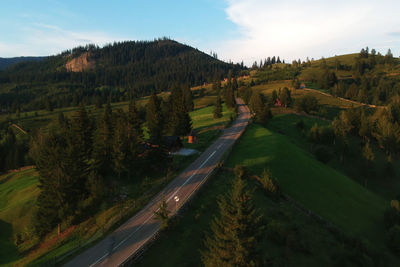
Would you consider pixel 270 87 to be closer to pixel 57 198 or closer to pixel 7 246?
pixel 57 198

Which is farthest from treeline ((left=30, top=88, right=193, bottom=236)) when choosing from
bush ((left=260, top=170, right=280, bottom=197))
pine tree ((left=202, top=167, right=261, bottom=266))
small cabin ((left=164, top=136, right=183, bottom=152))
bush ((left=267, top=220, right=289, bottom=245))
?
pine tree ((left=202, top=167, right=261, bottom=266))

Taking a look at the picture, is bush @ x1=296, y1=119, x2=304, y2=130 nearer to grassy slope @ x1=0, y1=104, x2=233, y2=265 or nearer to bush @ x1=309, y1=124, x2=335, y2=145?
bush @ x1=309, y1=124, x2=335, y2=145

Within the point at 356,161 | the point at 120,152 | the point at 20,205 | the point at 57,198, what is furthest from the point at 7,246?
the point at 356,161

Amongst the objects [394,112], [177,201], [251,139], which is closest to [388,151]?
[394,112]

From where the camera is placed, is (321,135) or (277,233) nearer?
(277,233)

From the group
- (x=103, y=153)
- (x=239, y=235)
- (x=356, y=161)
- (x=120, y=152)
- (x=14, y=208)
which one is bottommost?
(x=356, y=161)

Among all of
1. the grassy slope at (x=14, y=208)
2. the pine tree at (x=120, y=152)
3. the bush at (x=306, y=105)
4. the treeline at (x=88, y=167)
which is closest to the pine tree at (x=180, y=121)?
the treeline at (x=88, y=167)

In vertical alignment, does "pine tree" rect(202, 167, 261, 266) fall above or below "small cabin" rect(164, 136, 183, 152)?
above

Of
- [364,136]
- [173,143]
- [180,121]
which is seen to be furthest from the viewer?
[364,136]
